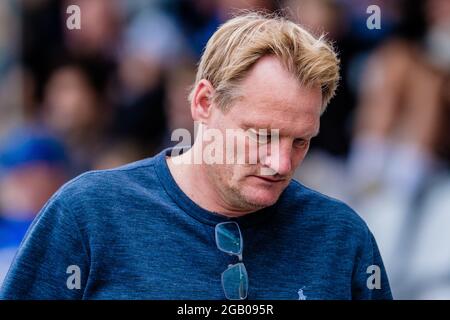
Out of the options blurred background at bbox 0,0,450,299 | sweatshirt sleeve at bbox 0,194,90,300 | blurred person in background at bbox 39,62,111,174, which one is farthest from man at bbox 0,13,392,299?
blurred person in background at bbox 39,62,111,174

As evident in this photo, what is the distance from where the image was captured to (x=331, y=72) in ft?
5.76

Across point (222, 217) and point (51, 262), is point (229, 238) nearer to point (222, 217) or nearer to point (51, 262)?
point (222, 217)

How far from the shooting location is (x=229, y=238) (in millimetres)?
1765

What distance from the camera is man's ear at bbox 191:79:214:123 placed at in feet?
6.01

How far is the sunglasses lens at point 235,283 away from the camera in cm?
173

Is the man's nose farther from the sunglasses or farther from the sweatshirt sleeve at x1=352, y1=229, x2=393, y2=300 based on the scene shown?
the sweatshirt sleeve at x1=352, y1=229, x2=393, y2=300

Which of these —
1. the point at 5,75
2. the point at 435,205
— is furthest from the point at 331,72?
the point at 5,75

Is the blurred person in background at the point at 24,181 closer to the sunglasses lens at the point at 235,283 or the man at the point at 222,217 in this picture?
the man at the point at 222,217

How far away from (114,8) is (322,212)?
2.23 metres

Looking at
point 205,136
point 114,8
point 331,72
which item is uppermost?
point 114,8

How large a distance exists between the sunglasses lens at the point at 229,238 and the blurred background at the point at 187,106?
158cm

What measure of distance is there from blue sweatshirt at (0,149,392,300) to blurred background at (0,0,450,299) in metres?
1.49
